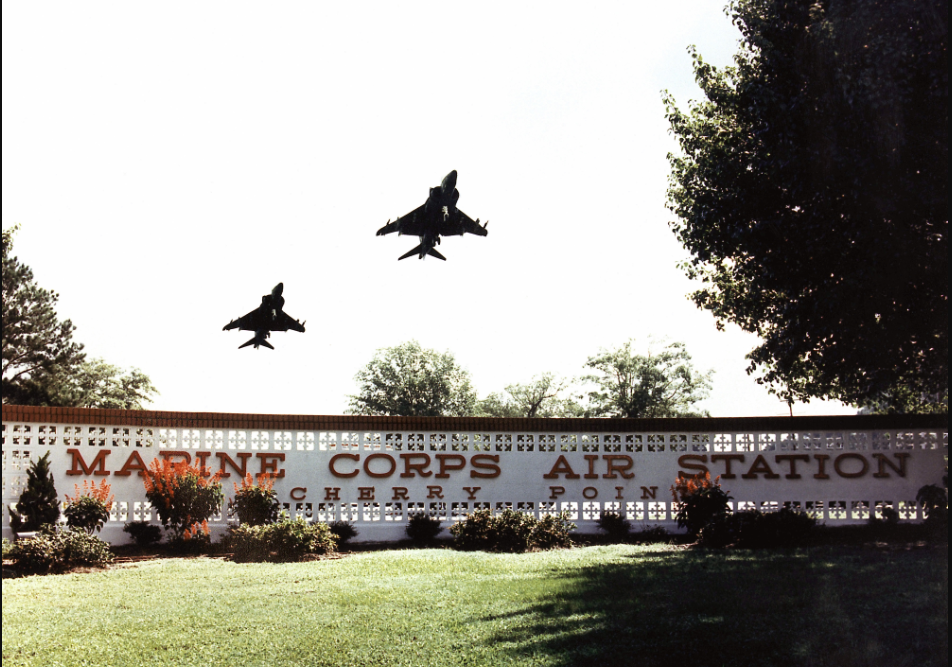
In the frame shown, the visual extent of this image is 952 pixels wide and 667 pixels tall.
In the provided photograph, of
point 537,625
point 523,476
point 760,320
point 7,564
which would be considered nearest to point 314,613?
point 537,625

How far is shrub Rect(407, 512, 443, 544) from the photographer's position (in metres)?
16.1

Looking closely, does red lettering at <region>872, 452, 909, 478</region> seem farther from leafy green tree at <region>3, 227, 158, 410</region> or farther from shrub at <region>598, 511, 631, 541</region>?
leafy green tree at <region>3, 227, 158, 410</region>

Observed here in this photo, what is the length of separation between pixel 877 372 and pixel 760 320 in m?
3.65

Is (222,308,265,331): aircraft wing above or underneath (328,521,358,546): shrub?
above

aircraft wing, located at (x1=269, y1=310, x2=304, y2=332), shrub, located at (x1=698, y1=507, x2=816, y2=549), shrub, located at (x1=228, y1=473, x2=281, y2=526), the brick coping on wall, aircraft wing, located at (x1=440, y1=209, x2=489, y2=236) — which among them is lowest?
shrub, located at (x1=698, y1=507, x2=816, y2=549)

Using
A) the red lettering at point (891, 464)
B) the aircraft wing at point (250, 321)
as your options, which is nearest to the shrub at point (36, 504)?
the aircraft wing at point (250, 321)

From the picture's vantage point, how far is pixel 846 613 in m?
8.23

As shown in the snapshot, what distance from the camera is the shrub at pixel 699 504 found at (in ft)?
49.3

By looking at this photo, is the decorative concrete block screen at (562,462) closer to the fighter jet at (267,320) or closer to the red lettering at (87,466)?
the red lettering at (87,466)

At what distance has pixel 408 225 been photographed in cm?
1235

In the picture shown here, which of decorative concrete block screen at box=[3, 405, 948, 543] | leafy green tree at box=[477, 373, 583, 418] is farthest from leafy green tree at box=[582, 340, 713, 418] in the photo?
decorative concrete block screen at box=[3, 405, 948, 543]

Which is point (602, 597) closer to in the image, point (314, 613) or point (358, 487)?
point (314, 613)

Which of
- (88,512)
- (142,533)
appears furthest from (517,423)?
(88,512)

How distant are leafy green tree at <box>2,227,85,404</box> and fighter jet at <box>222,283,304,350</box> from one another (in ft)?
71.9
